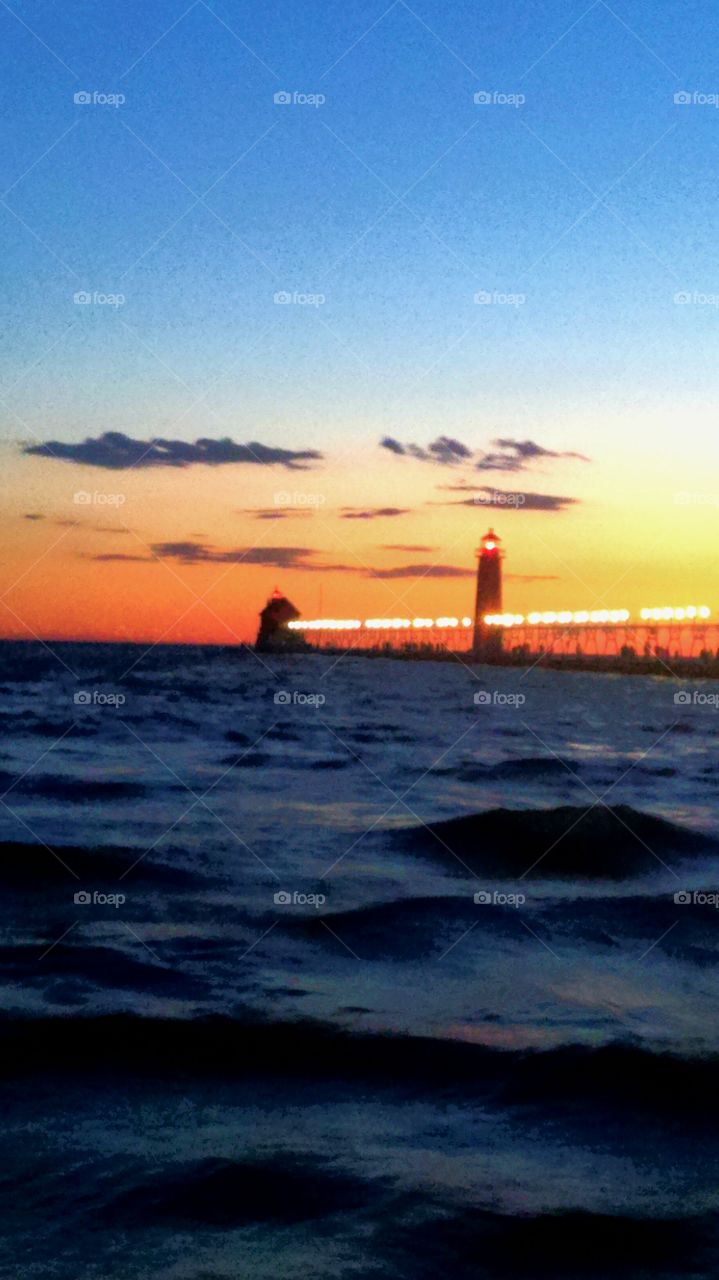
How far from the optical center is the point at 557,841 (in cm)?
1881

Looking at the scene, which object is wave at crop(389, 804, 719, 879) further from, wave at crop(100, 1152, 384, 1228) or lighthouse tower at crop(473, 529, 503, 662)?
lighthouse tower at crop(473, 529, 503, 662)

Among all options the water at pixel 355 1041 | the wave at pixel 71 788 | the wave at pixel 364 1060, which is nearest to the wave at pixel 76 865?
the water at pixel 355 1041

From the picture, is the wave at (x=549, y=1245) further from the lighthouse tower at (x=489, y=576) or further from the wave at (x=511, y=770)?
the lighthouse tower at (x=489, y=576)

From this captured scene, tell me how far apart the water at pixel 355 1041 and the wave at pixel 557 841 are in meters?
0.08

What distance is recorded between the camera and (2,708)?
49.7 m

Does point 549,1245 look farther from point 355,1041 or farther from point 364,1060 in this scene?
point 355,1041

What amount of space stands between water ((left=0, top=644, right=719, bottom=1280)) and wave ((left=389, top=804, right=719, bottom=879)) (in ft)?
0.26

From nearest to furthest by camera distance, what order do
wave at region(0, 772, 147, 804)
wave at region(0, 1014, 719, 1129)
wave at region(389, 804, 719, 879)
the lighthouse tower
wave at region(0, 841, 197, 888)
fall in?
wave at region(0, 1014, 719, 1129) < wave at region(0, 841, 197, 888) < wave at region(389, 804, 719, 879) < wave at region(0, 772, 147, 804) < the lighthouse tower

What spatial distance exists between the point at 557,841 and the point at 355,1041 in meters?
10.4

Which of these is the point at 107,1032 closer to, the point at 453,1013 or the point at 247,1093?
the point at 247,1093

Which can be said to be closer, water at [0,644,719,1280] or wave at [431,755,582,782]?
water at [0,644,719,1280]

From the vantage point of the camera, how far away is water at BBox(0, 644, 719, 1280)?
6133 millimetres

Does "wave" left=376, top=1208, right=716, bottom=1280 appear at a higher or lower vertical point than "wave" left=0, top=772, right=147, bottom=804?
lower

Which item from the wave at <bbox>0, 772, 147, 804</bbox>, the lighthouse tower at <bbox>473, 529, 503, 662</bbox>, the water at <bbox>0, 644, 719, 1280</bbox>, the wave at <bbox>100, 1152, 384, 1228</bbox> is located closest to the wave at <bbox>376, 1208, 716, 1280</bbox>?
the water at <bbox>0, 644, 719, 1280</bbox>
